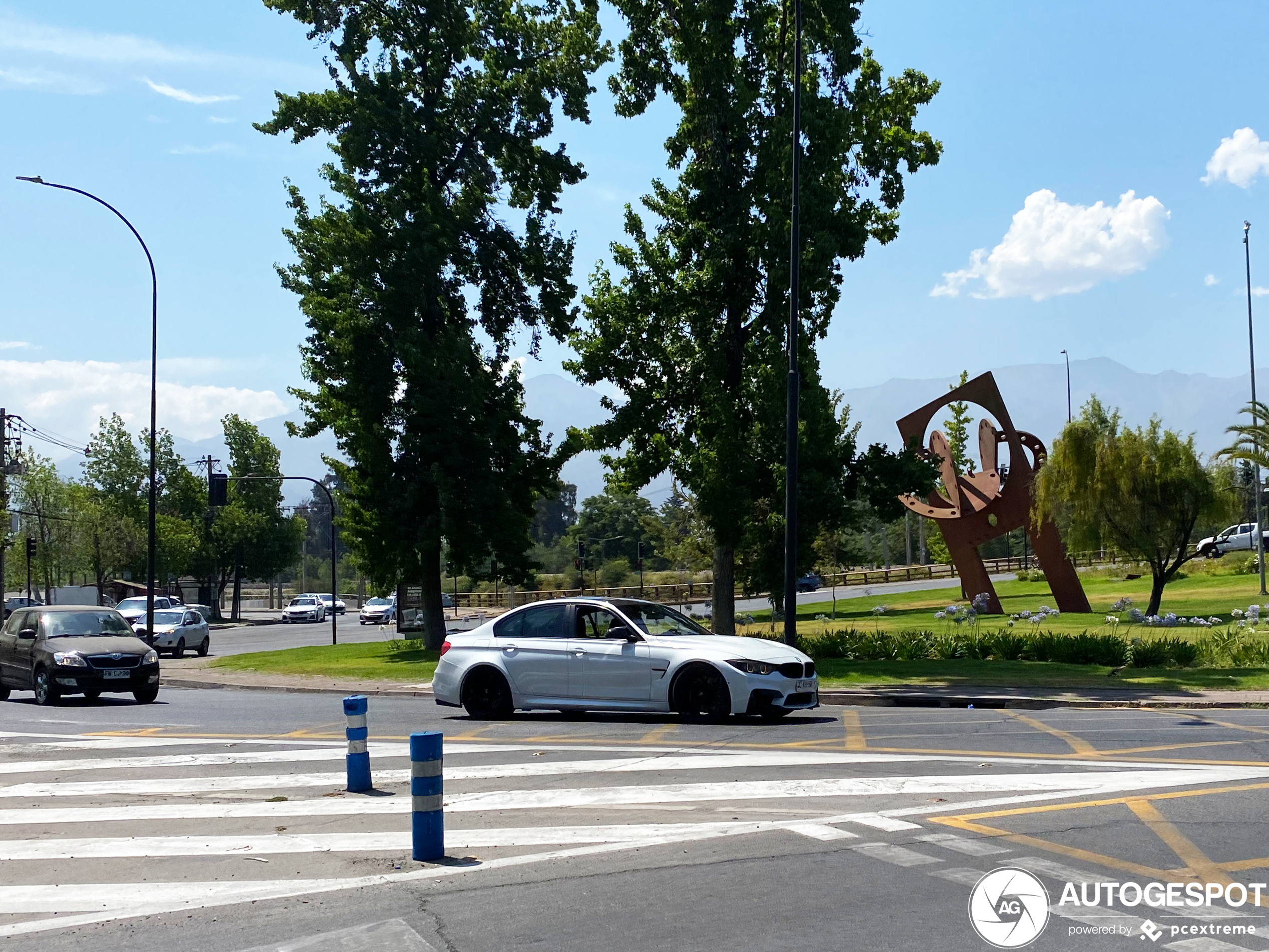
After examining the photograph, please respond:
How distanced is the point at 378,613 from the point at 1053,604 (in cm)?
3718

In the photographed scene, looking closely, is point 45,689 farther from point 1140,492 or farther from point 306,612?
point 306,612

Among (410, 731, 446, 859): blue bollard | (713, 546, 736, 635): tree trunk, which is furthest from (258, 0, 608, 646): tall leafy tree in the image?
(410, 731, 446, 859): blue bollard

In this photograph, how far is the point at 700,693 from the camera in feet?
46.6

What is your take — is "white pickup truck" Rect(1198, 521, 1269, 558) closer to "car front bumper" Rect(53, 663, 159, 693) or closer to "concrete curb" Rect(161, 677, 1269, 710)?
"concrete curb" Rect(161, 677, 1269, 710)

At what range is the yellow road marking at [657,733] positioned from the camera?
1283cm

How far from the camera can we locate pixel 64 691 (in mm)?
19734

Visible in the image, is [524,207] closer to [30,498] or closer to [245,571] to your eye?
[30,498]

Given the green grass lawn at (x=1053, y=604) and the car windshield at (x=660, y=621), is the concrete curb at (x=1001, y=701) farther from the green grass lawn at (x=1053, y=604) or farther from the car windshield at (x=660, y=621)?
the green grass lawn at (x=1053, y=604)

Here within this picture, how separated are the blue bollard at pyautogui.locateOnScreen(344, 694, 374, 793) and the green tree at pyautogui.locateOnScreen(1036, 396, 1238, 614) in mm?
28536

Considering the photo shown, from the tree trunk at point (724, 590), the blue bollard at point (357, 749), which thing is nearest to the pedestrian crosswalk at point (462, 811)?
the blue bollard at point (357, 749)

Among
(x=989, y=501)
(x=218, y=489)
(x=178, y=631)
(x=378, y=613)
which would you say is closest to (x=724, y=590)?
(x=989, y=501)

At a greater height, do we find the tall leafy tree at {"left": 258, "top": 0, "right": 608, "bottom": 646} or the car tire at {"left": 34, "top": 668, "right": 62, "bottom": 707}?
the tall leafy tree at {"left": 258, "top": 0, "right": 608, "bottom": 646}

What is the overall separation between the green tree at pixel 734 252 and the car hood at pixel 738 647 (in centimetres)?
1043

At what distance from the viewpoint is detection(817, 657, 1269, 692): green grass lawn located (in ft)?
60.8
